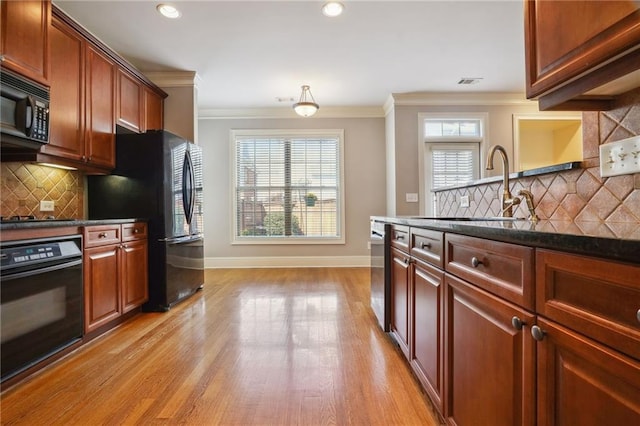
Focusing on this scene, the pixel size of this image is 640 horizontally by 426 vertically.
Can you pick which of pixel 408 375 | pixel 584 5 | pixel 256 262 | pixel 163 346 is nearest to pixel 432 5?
pixel 584 5

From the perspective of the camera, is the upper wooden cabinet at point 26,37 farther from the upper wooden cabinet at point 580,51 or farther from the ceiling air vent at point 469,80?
the ceiling air vent at point 469,80

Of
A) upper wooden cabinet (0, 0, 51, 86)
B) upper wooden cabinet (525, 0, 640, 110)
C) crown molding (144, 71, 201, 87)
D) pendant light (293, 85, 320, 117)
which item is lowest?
upper wooden cabinet (525, 0, 640, 110)

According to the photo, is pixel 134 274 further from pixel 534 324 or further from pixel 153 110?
pixel 534 324

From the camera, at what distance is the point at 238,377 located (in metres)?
1.77

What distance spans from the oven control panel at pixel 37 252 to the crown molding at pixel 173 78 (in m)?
2.55

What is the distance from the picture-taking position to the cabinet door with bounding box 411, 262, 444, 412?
130 cm

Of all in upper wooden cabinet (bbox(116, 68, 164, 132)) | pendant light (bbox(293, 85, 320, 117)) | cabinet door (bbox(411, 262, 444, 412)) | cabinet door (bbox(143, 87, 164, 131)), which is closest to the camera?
cabinet door (bbox(411, 262, 444, 412))

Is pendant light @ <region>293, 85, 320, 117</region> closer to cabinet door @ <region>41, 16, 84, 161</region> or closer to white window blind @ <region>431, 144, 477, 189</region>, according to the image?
white window blind @ <region>431, 144, 477, 189</region>

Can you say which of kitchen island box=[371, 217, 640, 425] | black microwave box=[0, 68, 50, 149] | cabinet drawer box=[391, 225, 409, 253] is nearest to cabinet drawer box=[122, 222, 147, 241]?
black microwave box=[0, 68, 50, 149]

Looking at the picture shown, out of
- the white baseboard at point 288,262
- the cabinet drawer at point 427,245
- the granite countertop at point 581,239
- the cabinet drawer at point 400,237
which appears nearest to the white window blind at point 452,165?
the white baseboard at point 288,262

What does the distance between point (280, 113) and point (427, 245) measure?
437 centimetres

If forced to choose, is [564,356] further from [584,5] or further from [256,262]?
[256,262]

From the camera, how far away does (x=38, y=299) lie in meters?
1.76

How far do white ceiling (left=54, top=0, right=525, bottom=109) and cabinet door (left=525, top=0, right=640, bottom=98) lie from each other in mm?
1904
